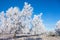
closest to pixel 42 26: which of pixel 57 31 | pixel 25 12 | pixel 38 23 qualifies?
pixel 38 23

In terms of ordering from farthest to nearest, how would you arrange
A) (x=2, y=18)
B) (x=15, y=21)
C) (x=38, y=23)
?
(x=38, y=23), (x=2, y=18), (x=15, y=21)

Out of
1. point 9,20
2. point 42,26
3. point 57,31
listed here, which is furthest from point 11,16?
point 42,26

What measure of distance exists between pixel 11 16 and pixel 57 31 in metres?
8.50

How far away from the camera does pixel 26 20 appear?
29.2 meters

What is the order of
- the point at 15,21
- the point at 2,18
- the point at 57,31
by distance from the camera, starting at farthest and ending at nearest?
the point at 2,18 → the point at 57,31 → the point at 15,21

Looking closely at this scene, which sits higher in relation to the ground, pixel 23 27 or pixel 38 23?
pixel 38 23

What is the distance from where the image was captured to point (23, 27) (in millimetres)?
28312

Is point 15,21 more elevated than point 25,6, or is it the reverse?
point 25,6

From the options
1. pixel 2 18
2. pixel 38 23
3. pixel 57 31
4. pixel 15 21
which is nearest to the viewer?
pixel 15 21

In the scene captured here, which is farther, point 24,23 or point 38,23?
point 38,23

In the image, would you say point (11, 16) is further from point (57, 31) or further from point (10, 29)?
point (57, 31)

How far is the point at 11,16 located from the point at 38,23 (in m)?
10.8

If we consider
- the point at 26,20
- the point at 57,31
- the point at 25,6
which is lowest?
the point at 57,31

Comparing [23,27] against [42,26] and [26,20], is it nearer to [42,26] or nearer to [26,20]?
[26,20]
